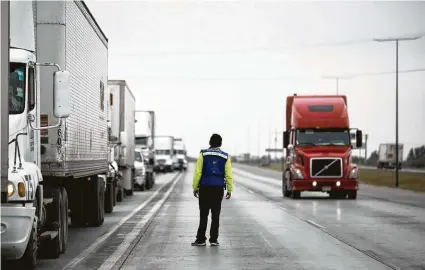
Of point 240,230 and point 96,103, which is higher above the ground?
point 96,103

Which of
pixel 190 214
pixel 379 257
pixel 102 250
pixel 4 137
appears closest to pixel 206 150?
pixel 102 250

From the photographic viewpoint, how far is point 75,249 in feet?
54.1

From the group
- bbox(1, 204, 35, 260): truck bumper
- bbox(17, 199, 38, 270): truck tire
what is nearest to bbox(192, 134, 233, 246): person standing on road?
bbox(17, 199, 38, 270): truck tire

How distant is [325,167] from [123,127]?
7528mm

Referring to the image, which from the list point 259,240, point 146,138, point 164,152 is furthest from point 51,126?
point 164,152

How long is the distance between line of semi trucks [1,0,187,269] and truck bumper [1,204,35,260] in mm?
11

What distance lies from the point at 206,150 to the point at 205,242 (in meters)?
1.60

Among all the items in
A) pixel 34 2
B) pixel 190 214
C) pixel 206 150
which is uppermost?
pixel 34 2

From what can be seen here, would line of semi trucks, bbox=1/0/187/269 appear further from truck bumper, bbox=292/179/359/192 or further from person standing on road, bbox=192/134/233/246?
truck bumper, bbox=292/179/359/192

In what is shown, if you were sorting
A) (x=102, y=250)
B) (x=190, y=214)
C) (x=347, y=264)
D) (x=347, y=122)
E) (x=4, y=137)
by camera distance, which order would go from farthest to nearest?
(x=347, y=122)
(x=190, y=214)
(x=102, y=250)
(x=347, y=264)
(x=4, y=137)

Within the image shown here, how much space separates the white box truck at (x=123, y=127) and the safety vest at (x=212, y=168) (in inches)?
612

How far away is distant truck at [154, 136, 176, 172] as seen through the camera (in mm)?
89375

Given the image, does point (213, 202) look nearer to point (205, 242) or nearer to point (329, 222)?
point (205, 242)

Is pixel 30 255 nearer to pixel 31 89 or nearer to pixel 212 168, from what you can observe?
pixel 31 89
